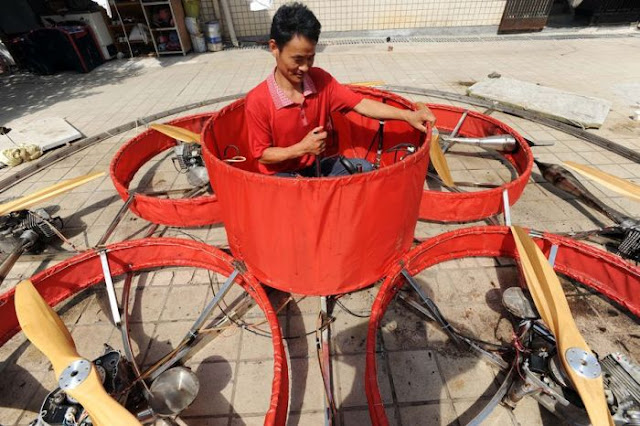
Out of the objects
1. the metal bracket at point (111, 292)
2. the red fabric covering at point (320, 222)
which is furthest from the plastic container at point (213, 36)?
the metal bracket at point (111, 292)

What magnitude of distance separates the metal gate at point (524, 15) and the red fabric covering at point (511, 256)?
13.6 m

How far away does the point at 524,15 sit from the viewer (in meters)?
13.2

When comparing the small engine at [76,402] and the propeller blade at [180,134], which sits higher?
the propeller blade at [180,134]

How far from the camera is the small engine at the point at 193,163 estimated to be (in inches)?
204

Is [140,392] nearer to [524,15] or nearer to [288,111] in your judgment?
[288,111]

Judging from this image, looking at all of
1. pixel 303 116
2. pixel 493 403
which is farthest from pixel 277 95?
pixel 493 403

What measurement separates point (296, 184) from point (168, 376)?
201 cm

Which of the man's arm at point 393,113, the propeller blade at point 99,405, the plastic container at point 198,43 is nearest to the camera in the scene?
the propeller blade at point 99,405

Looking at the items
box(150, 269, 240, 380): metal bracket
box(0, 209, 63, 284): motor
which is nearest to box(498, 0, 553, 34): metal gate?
box(150, 269, 240, 380): metal bracket

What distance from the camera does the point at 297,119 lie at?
3.26 m

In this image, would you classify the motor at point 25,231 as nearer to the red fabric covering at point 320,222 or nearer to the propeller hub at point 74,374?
the propeller hub at point 74,374

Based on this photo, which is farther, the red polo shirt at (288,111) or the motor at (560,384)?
the red polo shirt at (288,111)

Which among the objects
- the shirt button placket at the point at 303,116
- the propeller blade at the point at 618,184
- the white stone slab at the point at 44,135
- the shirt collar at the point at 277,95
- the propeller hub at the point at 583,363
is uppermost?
the shirt collar at the point at 277,95

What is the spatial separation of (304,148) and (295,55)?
0.76 metres
